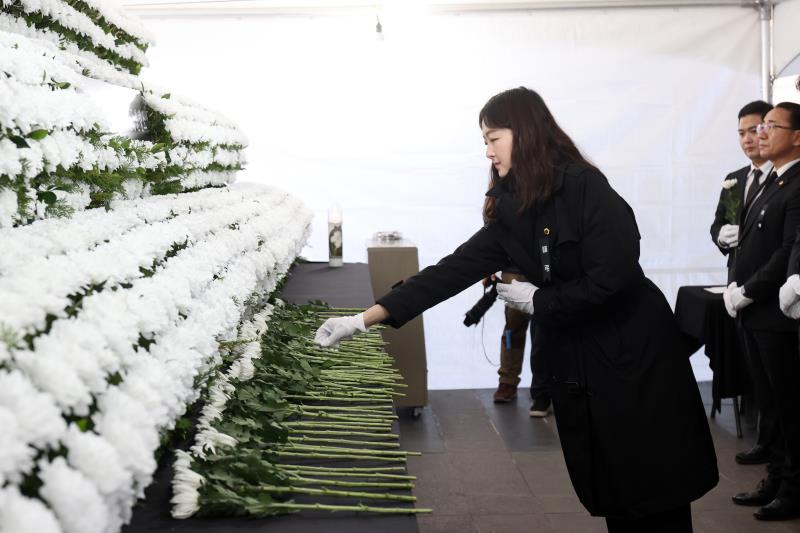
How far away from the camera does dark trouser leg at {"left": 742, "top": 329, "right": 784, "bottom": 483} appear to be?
4.54 meters

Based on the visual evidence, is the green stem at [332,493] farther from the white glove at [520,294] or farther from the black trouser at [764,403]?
the black trouser at [764,403]

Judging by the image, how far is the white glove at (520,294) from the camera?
2793 millimetres

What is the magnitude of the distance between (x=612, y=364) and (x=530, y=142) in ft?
2.34

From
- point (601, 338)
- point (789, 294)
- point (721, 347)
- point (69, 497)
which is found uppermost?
point (69, 497)

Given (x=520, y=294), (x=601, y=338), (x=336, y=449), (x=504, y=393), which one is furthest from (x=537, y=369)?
(x=336, y=449)

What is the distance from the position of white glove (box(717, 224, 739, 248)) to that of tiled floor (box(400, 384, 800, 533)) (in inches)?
50.6

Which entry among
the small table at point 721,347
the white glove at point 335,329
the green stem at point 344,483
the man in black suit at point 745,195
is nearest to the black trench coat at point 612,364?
the white glove at point 335,329

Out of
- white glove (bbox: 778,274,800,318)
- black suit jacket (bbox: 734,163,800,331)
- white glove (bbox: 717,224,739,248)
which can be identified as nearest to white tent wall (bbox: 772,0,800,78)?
white glove (bbox: 717,224,739,248)

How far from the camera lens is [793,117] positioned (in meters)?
4.47

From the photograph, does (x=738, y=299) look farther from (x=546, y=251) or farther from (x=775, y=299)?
(x=546, y=251)

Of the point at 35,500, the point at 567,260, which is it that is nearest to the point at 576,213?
the point at 567,260

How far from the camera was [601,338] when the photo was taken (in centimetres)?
265

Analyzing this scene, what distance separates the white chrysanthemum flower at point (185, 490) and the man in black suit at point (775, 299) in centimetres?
337

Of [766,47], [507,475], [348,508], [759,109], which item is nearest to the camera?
[348,508]
